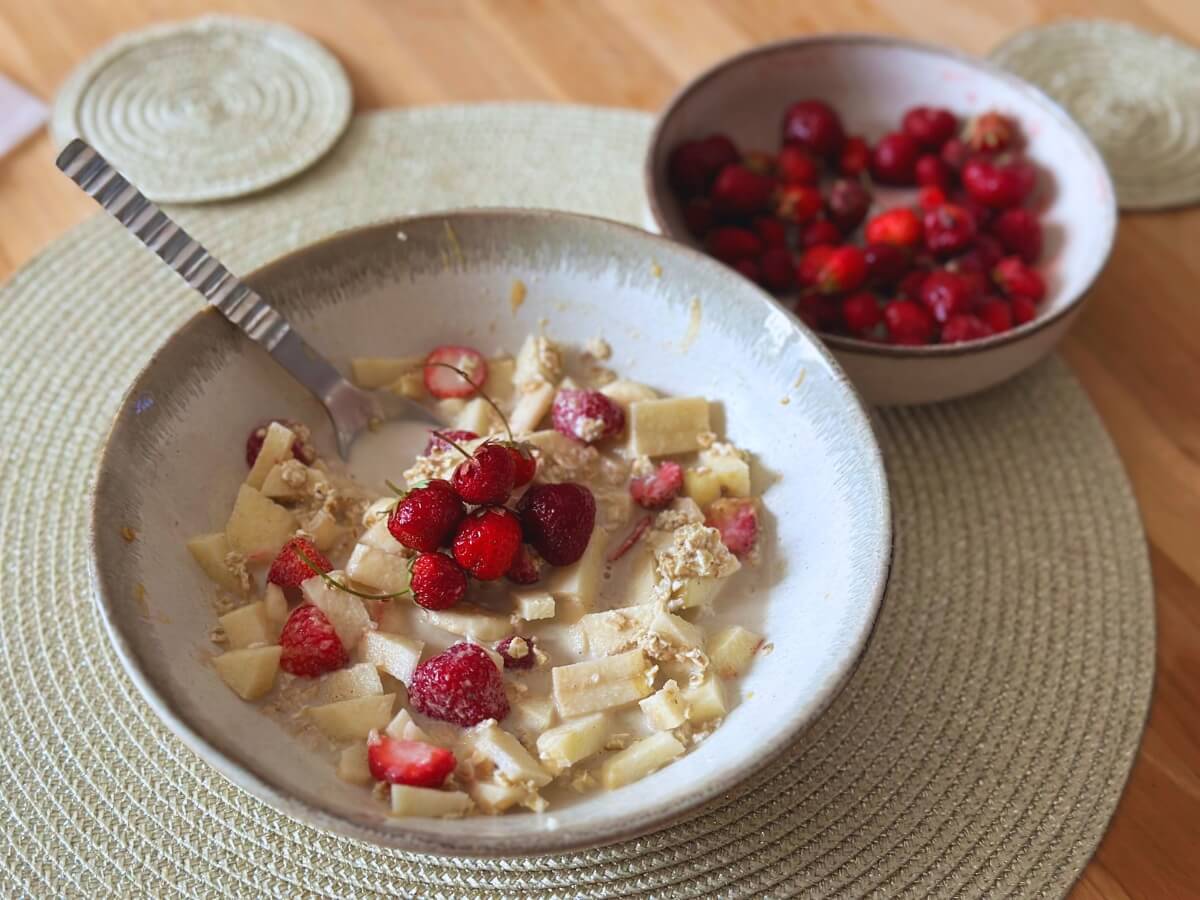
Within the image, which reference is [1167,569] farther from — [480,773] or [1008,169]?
[480,773]

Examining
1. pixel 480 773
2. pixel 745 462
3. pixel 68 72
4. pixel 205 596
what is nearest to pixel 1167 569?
pixel 745 462

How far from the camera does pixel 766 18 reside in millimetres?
1924

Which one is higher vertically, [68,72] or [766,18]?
[68,72]

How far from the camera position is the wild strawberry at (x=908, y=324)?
141 cm

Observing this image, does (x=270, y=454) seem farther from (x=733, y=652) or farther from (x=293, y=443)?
(x=733, y=652)

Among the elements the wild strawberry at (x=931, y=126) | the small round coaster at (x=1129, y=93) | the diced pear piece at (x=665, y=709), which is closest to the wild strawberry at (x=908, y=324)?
the wild strawberry at (x=931, y=126)

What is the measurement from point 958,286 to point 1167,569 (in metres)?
0.44

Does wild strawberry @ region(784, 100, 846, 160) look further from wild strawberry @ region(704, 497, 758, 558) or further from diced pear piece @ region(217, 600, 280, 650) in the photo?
diced pear piece @ region(217, 600, 280, 650)

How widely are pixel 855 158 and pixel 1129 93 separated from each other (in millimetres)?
560

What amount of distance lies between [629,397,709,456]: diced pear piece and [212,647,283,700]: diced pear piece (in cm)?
45

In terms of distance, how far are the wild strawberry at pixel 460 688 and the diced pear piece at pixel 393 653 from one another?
0.06 feet

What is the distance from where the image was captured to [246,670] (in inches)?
39.6

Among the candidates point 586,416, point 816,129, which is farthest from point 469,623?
point 816,129

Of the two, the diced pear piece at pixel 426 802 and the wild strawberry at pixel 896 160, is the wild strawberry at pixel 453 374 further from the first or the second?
the wild strawberry at pixel 896 160
